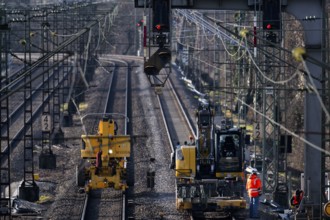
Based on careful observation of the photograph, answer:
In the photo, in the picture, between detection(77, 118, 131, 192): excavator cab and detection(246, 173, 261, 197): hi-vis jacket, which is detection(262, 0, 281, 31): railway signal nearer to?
detection(246, 173, 261, 197): hi-vis jacket

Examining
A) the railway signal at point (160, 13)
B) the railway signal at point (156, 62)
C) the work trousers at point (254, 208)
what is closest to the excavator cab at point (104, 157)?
the work trousers at point (254, 208)

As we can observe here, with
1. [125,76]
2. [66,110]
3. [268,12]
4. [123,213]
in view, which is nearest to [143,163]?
[123,213]

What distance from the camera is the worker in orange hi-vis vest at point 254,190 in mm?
24516

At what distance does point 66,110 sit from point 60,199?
2295 cm

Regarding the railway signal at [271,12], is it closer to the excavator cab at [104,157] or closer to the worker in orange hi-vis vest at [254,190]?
the worker in orange hi-vis vest at [254,190]

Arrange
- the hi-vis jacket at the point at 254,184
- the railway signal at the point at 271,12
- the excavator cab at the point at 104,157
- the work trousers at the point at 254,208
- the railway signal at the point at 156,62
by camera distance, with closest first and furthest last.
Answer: the railway signal at the point at 156,62 → the railway signal at the point at 271,12 → the hi-vis jacket at the point at 254,184 → the work trousers at the point at 254,208 → the excavator cab at the point at 104,157

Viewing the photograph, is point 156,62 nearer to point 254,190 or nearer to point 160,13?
point 160,13

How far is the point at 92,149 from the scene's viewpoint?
29.4 meters

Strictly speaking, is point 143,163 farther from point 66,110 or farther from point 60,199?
point 66,110

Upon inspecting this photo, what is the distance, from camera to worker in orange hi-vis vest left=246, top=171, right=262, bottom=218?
965 inches

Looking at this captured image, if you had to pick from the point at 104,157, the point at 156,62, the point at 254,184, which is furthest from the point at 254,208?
the point at 104,157

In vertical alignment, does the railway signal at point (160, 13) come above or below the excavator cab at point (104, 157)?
above

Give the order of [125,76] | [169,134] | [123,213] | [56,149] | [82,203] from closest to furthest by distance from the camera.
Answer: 1. [123,213]
2. [82,203]
3. [56,149]
4. [169,134]
5. [125,76]

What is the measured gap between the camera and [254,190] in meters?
24.7
